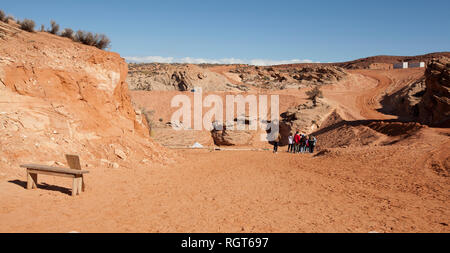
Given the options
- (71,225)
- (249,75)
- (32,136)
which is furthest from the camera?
(249,75)

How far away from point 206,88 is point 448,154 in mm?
27007

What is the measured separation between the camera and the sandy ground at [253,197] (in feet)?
17.0

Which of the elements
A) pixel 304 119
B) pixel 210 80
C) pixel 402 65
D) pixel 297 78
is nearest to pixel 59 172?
pixel 304 119

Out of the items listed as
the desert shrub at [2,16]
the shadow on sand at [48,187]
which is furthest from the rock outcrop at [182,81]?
Answer: the shadow on sand at [48,187]

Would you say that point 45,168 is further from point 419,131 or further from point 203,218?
point 419,131

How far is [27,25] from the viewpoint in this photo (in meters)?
10.8

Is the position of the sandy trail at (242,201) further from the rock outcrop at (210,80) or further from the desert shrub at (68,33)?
the rock outcrop at (210,80)

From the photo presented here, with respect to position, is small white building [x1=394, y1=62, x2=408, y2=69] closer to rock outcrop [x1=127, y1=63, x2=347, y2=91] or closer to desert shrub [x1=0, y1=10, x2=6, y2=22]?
rock outcrop [x1=127, y1=63, x2=347, y2=91]

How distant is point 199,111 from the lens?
26891 millimetres

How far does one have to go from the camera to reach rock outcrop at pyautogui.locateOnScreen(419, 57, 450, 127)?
15.7m

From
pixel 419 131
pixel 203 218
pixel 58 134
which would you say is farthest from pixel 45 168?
pixel 419 131

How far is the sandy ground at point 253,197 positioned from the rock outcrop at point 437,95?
4593mm

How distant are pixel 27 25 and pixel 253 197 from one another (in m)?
9.72

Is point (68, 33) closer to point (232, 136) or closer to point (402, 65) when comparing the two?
point (232, 136)
